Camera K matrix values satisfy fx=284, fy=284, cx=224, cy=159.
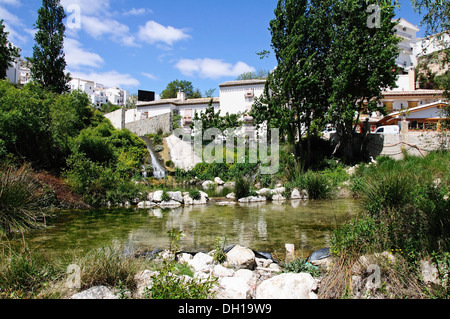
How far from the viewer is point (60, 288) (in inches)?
121

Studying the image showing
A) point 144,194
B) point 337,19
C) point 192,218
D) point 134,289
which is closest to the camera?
point 134,289

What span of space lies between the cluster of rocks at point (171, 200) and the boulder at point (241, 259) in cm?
762

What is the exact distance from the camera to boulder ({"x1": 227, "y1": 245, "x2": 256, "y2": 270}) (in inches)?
172

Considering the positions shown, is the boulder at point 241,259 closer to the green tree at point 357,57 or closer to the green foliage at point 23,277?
the green foliage at point 23,277

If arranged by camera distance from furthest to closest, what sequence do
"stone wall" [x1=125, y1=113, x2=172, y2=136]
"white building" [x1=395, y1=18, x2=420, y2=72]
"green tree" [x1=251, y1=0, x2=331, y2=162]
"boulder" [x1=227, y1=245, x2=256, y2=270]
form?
"white building" [x1=395, y1=18, x2=420, y2=72] → "stone wall" [x1=125, y1=113, x2=172, y2=136] → "green tree" [x1=251, y1=0, x2=331, y2=162] → "boulder" [x1=227, y1=245, x2=256, y2=270]

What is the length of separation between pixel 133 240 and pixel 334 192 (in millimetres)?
9203

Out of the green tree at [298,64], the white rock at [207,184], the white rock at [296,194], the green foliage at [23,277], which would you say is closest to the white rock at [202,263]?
the green foliage at [23,277]

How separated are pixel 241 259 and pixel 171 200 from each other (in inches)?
323

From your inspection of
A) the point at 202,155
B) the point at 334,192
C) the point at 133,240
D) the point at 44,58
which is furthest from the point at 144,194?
the point at 44,58

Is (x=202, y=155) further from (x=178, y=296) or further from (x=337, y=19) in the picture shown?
(x=178, y=296)

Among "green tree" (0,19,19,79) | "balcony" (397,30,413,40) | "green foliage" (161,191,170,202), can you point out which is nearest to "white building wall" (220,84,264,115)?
"green tree" (0,19,19,79)

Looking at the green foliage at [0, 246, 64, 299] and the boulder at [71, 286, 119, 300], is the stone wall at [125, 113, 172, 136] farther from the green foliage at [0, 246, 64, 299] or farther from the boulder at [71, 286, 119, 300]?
the boulder at [71, 286, 119, 300]

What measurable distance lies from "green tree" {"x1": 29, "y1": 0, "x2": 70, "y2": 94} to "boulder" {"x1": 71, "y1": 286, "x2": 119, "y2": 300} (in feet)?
92.1

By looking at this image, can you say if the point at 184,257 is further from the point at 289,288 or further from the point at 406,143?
the point at 406,143
